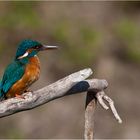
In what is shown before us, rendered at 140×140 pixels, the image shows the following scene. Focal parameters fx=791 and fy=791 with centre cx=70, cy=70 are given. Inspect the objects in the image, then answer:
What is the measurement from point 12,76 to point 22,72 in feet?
0.29

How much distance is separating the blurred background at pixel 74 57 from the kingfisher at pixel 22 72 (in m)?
3.18

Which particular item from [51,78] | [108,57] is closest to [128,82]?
[108,57]

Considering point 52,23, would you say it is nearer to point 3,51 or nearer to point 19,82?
point 3,51

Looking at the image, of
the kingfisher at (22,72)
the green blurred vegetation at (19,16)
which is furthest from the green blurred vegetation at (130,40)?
the kingfisher at (22,72)

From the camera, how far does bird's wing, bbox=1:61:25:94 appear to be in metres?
6.37

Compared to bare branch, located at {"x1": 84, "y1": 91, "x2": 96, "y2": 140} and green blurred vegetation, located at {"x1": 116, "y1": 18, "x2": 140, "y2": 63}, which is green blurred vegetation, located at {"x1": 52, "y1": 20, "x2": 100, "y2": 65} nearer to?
green blurred vegetation, located at {"x1": 116, "y1": 18, "x2": 140, "y2": 63}

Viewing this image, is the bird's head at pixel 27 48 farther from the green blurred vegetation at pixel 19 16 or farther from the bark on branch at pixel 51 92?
the green blurred vegetation at pixel 19 16

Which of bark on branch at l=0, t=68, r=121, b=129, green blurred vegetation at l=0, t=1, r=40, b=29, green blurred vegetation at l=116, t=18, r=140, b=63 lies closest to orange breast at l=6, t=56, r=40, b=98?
bark on branch at l=0, t=68, r=121, b=129

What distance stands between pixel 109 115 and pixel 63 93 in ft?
14.7

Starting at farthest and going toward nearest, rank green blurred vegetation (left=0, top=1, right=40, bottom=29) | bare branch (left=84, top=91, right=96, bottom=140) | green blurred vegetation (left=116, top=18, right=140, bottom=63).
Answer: green blurred vegetation (left=116, top=18, right=140, bottom=63) → green blurred vegetation (left=0, top=1, right=40, bottom=29) → bare branch (left=84, top=91, right=96, bottom=140)

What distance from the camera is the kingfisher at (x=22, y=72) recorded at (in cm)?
630

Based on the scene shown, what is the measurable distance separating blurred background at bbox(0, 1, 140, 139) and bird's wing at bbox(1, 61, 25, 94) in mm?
3171

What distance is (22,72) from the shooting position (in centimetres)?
640

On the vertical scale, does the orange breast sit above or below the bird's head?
below
